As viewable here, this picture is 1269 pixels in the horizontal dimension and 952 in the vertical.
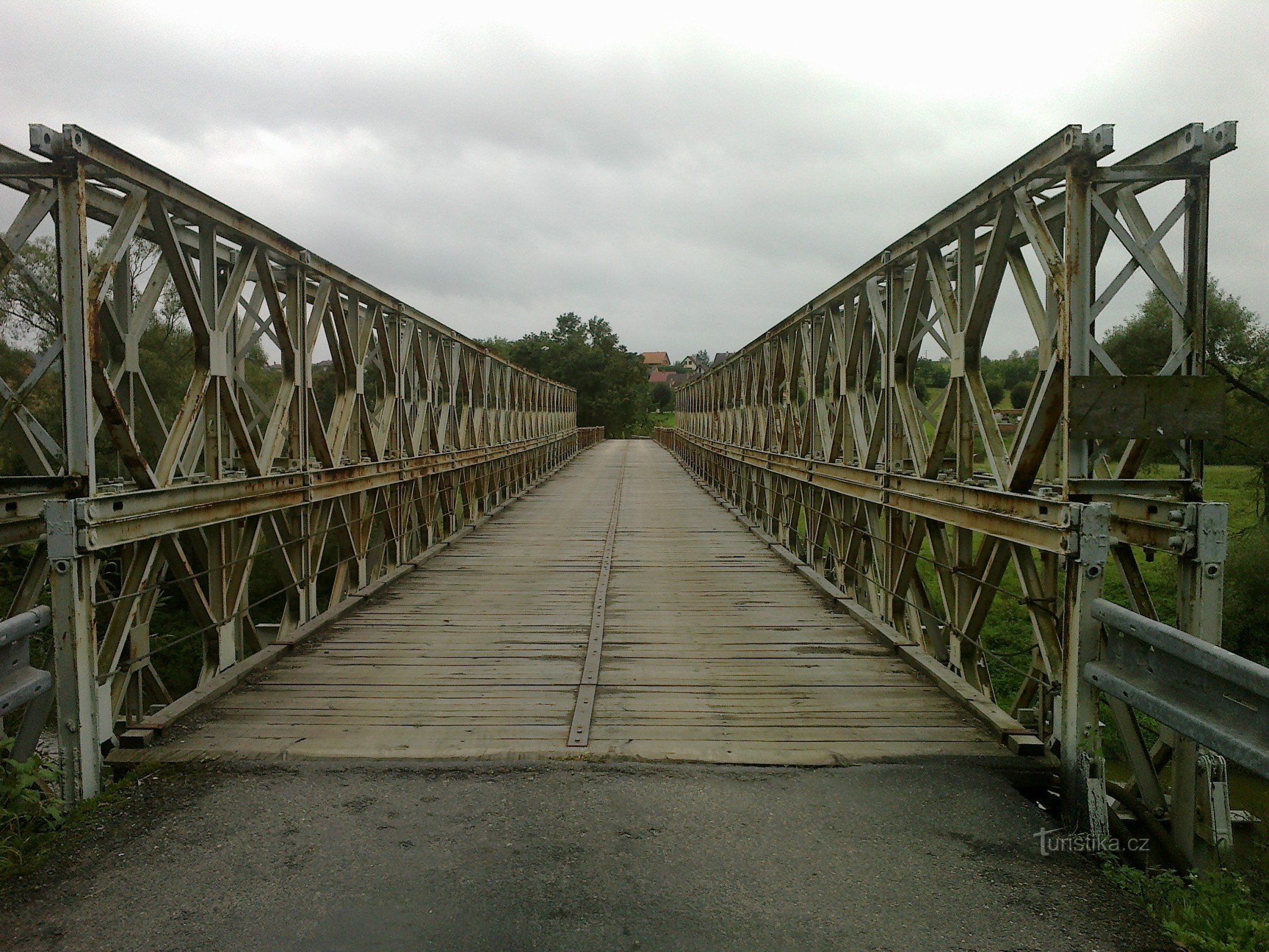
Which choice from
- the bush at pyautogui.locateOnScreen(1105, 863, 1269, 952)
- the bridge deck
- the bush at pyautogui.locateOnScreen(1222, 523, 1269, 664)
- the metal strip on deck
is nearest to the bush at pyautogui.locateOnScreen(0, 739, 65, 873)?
the bridge deck

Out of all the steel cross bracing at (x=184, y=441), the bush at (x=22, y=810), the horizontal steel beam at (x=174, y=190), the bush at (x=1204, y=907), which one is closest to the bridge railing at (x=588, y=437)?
the steel cross bracing at (x=184, y=441)

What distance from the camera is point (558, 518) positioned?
14945 mm

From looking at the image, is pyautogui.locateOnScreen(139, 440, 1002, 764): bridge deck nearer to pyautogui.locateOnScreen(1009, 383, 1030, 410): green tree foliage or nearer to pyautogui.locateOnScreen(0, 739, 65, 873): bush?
pyautogui.locateOnScreen(0, 739, 65, 873): bush

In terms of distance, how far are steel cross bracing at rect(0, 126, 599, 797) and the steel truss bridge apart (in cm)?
2

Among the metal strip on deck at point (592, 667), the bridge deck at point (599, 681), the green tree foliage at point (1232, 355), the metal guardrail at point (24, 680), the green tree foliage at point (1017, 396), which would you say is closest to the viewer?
the metal guardrail at point (24, 680)

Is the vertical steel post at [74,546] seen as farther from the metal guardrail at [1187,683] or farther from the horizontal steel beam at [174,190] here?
the metal guardrail at [1187,683]

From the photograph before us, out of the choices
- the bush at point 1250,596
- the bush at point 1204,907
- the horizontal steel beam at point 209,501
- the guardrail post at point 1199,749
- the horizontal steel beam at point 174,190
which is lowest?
the bush at point 1250,596

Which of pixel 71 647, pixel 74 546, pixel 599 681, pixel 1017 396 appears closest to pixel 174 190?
pixel 74 546

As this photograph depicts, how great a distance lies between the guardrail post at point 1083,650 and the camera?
3482 millimetres

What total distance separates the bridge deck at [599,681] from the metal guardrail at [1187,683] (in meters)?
0.97

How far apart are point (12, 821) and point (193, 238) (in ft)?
12.9

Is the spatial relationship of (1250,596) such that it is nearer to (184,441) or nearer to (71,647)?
(184,441)

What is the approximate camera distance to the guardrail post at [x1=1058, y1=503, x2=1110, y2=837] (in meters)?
3.48

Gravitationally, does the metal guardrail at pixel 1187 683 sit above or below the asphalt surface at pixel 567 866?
above
